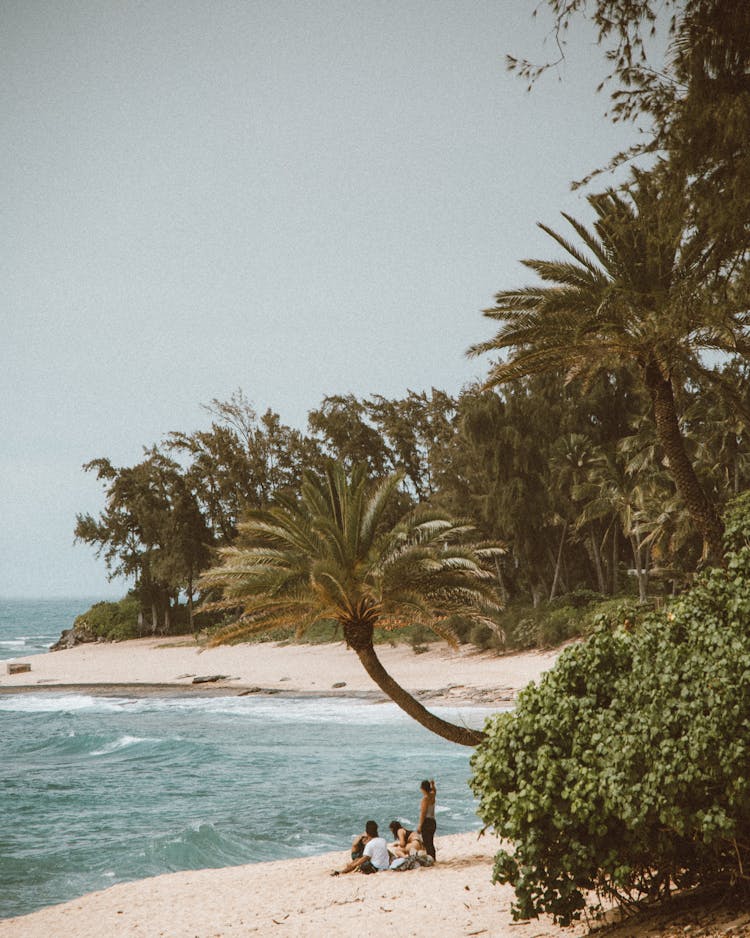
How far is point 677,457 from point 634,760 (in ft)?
28.0

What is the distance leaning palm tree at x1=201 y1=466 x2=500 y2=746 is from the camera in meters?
13.2

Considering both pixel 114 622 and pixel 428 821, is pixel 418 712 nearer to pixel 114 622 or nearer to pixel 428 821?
pixel 428 821

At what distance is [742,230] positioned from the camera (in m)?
9.14

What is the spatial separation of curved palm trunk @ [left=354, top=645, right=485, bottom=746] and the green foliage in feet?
188

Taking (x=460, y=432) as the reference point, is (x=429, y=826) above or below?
below

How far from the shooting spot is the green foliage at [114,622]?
6581 cm

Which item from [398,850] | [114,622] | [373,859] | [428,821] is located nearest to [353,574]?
[428,821]

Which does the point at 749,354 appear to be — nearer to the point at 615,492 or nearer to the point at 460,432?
A: the point at 615,492

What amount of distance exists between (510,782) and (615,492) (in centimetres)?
2931

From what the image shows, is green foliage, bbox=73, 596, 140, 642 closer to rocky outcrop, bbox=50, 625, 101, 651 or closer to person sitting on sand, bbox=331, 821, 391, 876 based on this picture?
rocky outcrop, bbox=50, 625, 101, 651

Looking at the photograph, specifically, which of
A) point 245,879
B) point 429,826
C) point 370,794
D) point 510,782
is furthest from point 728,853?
point 370,794

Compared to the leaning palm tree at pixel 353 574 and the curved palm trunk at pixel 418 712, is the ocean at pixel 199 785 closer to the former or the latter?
the curved palm trunk at pixel 418 712

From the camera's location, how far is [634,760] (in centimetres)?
645

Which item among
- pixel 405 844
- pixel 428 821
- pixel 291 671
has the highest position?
pixel 428 821
